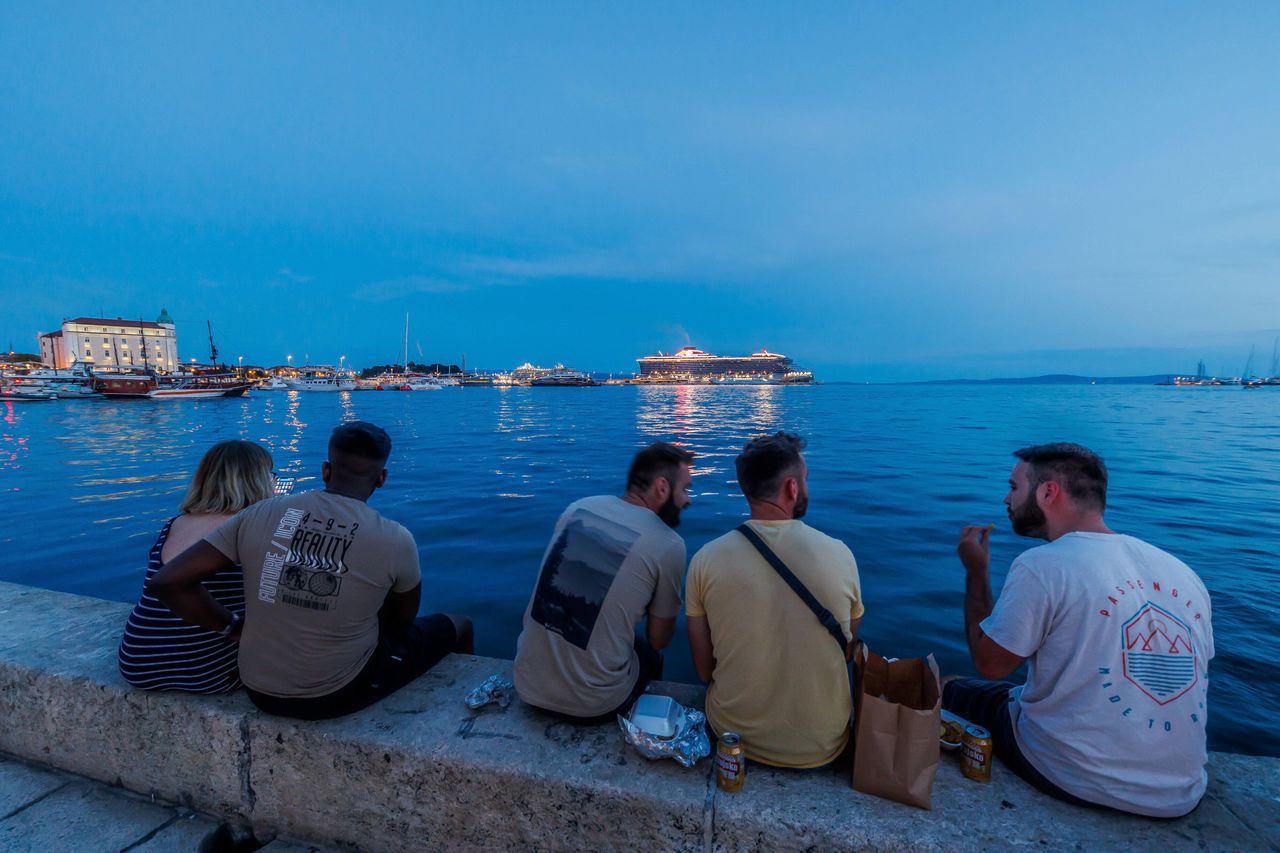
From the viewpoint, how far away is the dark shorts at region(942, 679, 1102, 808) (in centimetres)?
191

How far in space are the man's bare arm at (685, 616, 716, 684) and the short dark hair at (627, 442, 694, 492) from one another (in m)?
0.60

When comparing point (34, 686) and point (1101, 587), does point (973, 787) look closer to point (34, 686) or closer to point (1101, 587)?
point (1101, 587)

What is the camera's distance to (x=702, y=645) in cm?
222

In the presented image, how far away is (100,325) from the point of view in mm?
95500

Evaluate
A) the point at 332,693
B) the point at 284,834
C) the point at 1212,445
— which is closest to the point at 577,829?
the point at 332,693

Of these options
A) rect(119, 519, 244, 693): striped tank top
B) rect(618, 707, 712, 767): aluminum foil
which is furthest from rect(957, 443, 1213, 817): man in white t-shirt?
rect(119, 519, 244, 693): striped tank top

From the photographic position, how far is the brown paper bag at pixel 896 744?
1729 mm

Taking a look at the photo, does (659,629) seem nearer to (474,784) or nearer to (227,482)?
(474,784)

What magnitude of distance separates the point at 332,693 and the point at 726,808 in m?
1.64

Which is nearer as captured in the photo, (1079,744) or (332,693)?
(1079,744)

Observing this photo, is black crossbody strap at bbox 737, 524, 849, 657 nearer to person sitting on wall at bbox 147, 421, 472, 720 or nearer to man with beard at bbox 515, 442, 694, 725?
man with beard at bbox 515, 442, 694, 725

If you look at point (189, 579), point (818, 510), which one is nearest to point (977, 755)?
point (189, 579)

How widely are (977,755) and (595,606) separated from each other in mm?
1492

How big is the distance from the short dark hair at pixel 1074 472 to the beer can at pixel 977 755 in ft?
3.13
